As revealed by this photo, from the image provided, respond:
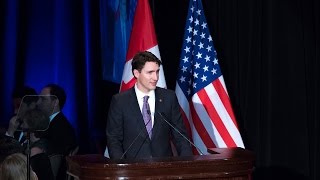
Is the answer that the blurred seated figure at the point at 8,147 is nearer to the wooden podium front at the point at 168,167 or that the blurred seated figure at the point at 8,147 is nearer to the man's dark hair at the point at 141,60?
the wooden podium front at the point at 168,167

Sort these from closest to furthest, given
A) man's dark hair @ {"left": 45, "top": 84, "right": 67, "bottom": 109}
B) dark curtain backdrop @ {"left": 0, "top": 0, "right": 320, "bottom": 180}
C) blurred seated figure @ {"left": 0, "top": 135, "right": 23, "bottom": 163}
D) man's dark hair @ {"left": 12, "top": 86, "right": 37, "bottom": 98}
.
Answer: blurred seated figure @ {"left": 0, "top": 135, "right": 23, "bottom": 163} < man's dark hair @ {"left": 45, "top": 84, "right": 67, "bottom": 109} < man's dark hair @ {"left": 12, "top": 86, "right": 37, "bottom": 98} < dark curtain backdrop @ {"left": 0, "top": 0, "right": 320, "bottom": 180}

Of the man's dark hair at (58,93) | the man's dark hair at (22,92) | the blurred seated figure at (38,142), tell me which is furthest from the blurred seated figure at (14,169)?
the man's dark hair at (22,92)

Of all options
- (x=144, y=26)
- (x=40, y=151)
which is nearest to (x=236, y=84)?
(x=144, y=26)

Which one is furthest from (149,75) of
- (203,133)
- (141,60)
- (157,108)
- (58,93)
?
(58,93)

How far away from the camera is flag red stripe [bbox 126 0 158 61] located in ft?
17.6

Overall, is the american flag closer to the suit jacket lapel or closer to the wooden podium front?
the suit jacket lapel

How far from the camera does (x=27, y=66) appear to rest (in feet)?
20.5

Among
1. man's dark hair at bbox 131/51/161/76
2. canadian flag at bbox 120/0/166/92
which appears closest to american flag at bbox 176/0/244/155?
canadian flag at bbox 120/0/166/92

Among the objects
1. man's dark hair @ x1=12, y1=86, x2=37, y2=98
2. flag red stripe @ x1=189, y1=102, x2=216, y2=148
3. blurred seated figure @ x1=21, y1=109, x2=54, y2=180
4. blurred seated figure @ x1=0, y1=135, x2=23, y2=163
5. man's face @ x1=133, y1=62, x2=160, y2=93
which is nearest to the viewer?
blurred seated figure @ x1=21, y1=109, x2=54, y2=180

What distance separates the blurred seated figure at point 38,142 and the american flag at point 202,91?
1.27 m

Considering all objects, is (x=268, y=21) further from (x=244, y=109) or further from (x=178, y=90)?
(x=178, y=90)

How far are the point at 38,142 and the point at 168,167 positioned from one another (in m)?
2.25

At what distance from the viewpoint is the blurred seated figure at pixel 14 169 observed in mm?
3166

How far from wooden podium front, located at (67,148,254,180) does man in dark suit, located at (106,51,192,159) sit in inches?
24.9
